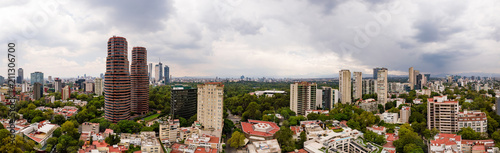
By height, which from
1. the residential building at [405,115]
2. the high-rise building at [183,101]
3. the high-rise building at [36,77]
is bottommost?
the residential building at [405,115]

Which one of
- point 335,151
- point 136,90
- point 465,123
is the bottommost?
point 335,151

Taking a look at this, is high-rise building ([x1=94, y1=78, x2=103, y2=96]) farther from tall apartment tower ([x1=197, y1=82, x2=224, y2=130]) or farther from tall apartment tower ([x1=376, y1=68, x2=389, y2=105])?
tall apartment tower ([x1=376, y1=68, x2=389, y2=105])

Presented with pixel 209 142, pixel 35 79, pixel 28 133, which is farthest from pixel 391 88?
pixel 35 79

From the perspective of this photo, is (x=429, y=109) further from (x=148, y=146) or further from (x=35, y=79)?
(x=35, y=79)

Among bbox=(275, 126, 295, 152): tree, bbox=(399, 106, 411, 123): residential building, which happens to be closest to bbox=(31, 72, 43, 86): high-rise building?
bbox=(275, 126, 295, 152): tree

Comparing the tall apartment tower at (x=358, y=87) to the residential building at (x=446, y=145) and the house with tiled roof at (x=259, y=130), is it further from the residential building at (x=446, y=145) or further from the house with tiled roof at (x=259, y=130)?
the residential building at (x=446, y=145)

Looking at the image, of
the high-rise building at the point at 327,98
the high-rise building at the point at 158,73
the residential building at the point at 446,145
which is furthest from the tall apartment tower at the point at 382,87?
the high-rise building at the point at 158,73

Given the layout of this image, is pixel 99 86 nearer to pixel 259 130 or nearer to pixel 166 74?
pixel 166 74
